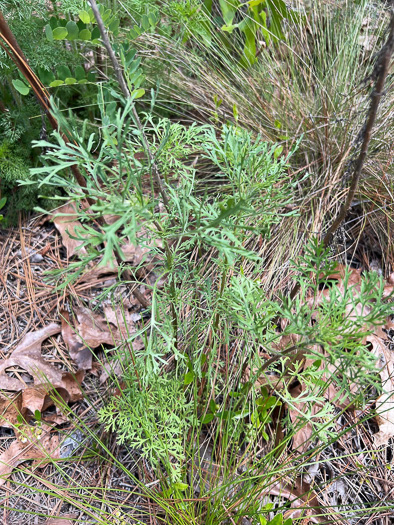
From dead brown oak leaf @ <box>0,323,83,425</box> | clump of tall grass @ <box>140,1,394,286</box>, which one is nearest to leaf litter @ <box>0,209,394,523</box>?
dead brown oak leaf @ <box>0,323,83,425</box>

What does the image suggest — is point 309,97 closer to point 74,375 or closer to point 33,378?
point 74,375

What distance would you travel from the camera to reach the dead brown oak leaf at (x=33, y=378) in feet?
5.08

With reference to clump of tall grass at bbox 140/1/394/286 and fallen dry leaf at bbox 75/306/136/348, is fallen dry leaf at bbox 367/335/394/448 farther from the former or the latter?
fallen dry leaf at bbox 75/306/136/348

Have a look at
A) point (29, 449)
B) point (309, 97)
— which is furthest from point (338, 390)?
point (309, 97)

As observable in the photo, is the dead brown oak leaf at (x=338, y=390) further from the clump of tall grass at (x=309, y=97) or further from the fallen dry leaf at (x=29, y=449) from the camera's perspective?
the fallen dry leaf at (x=29, y=449)

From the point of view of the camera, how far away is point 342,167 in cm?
192

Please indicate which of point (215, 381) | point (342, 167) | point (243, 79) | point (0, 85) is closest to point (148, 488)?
point (215, 381)

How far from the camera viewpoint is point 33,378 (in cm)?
163

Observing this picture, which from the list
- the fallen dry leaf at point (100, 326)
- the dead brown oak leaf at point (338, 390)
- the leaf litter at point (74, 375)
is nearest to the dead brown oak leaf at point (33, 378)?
the leaf litter at point (74, 375)

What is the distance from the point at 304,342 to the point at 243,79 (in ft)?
5.47

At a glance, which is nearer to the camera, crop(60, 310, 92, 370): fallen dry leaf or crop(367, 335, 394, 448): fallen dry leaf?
crop(367, 335, 394, 448): fallen dry leaf

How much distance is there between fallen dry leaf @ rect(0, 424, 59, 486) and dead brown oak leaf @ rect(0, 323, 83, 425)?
8cm

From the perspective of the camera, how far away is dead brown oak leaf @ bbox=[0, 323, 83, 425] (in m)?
1.55

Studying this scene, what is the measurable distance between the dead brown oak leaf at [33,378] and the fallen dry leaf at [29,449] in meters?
0.08
